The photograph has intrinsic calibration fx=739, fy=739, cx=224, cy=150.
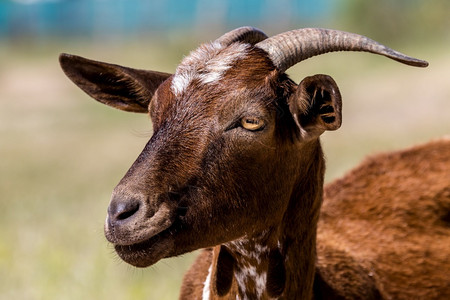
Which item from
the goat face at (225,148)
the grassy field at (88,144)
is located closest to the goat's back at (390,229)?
the goat face at (225,148)

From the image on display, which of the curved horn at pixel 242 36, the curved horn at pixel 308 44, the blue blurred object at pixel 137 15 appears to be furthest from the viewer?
the blue blurred object at pixel 137 15

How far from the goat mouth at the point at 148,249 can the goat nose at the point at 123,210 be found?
17cm

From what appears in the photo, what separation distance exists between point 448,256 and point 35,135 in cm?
1772

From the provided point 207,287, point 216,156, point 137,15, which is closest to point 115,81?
point 216,156

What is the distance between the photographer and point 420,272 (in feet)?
17.4

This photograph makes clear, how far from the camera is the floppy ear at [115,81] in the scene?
4656mm

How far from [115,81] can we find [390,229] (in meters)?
2.32

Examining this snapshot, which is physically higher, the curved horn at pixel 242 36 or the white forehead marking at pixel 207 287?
the curved horn at pixel 242 36

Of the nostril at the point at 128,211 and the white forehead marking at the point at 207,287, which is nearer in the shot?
the nostril at the point at 128,211

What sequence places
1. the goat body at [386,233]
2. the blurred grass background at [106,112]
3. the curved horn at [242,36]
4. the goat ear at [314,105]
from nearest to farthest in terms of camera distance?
the goat ear at [314,105]
the curved horn at [242,36]
the goat body at [386,233]
the blurred grass background at [106,112]

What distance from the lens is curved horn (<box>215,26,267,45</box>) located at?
457cm

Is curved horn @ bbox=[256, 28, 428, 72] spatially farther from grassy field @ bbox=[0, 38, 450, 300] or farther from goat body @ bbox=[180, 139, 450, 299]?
goat body @ bbox=[180, 139, 450, 299]

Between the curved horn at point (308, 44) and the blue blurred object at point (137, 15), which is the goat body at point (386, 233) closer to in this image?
the curved horn at point (308, 44)

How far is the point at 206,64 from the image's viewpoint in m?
4.24
